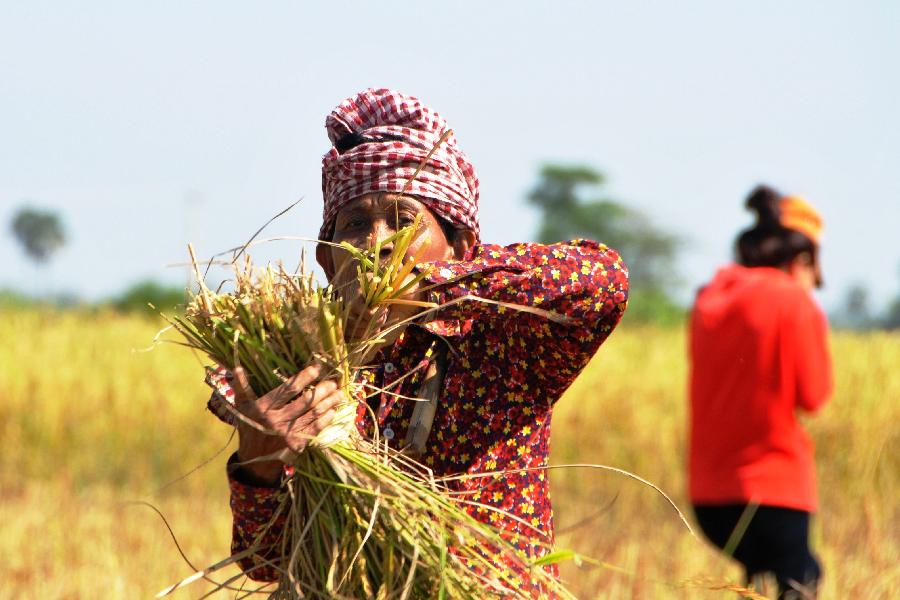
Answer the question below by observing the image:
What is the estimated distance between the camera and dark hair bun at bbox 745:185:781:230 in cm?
395

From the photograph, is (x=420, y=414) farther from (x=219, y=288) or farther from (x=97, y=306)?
(x=97, y=306)

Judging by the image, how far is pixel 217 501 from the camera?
6492mm

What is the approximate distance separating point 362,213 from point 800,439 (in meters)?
2.13

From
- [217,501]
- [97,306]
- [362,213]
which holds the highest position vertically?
[362,213]

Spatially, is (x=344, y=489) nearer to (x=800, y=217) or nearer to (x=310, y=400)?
(x=310, y=400)

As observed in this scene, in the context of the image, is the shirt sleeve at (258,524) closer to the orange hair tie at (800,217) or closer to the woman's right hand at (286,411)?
the woman's right hand at (286,411)

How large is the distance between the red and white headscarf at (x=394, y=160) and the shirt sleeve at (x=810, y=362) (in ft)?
5.82

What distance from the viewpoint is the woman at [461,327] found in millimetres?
1845

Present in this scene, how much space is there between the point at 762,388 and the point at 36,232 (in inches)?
2641

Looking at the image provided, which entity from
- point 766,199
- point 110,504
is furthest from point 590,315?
point 110,504

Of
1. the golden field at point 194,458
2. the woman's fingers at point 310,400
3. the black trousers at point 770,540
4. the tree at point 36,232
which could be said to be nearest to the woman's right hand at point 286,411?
the woman's fingers at point 310,400

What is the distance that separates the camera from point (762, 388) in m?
3.62

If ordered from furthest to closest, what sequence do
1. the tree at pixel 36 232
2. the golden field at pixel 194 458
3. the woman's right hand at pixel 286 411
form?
the tree at pixel 36 232, the golden field at pixel 194 458, the woman's right hand at pixel 286 411

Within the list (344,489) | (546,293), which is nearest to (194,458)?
(344,489)
